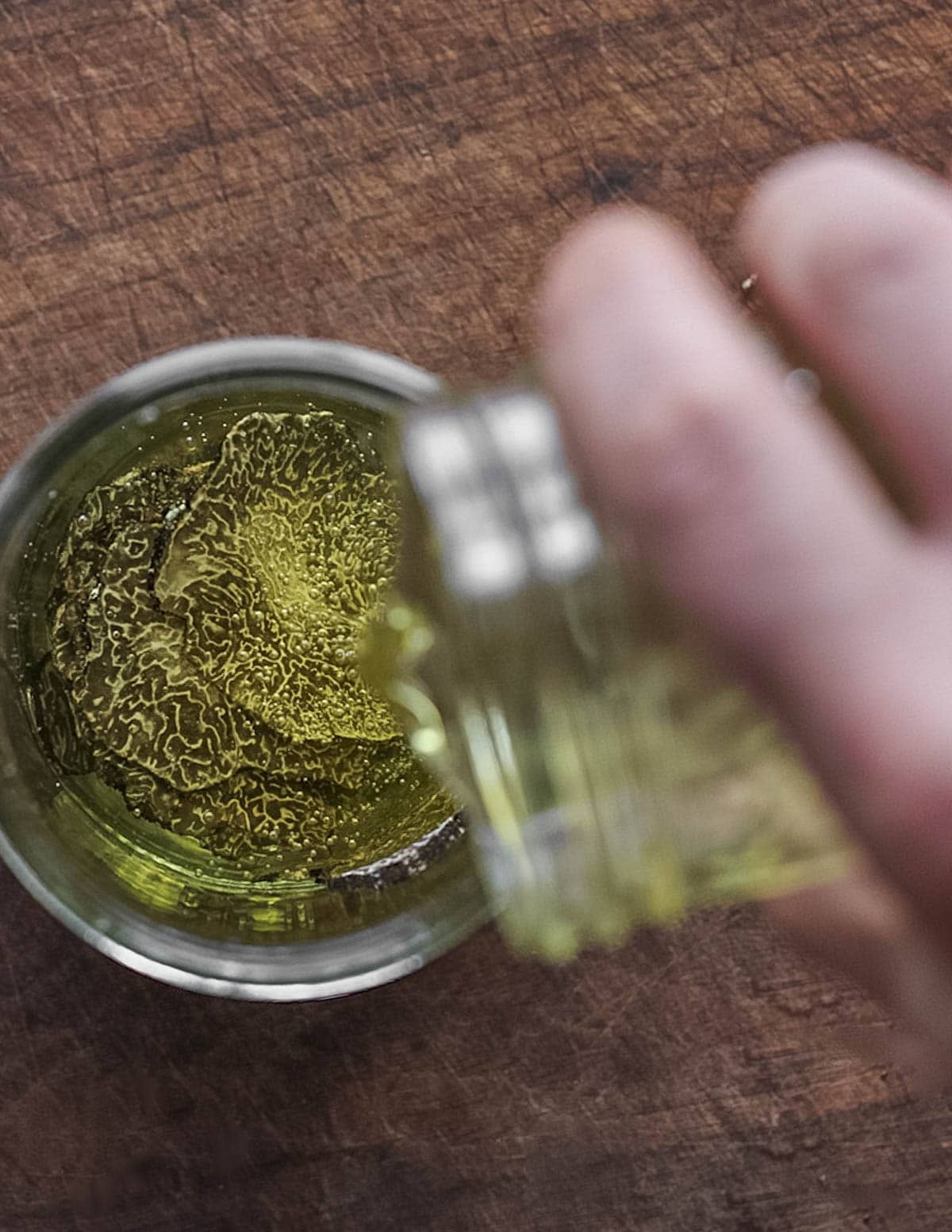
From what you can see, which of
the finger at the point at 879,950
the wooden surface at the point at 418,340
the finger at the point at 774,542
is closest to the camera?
the finger at the point at 774,542

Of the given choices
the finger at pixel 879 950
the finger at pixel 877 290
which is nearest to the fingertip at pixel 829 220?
the finger at pixel 877 290

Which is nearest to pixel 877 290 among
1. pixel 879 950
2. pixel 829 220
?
pixel 829 220

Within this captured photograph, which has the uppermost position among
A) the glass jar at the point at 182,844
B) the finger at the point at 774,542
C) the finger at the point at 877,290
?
the finger at the point at 877,290

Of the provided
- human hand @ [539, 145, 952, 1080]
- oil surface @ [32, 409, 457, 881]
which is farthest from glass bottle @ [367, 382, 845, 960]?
oil surface @ [32, 409, 457, 881]

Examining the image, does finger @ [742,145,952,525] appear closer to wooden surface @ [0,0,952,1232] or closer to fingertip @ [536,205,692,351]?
fingertip @ [536,205,692,351]

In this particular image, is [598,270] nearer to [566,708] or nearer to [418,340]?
[566,708]

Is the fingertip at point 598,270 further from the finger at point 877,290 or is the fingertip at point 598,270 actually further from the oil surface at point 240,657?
the oil surface at point 240,657
